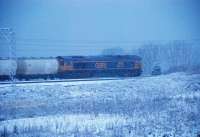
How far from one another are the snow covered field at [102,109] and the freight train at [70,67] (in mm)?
9100

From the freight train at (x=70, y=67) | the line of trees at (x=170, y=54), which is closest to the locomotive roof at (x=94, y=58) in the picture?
the freight train at (x=70, y=67)

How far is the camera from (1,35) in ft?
107

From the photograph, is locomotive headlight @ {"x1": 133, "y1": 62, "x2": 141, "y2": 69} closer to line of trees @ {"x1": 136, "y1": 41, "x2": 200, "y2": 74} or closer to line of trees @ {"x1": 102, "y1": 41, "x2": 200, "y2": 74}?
line of trees @ {"x1": 136, "y1": 41, "x2": 200, "y2": 74}

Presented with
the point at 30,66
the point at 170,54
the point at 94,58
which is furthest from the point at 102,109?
the point at 170,54

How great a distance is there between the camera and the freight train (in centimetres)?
3933

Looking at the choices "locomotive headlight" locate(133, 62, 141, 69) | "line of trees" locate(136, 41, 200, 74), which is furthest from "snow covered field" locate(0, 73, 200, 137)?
"line of trees" locate(136, 41, 200, 74)

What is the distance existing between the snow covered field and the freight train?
29.9 ft

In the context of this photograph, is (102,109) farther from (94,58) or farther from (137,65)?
(137,65)

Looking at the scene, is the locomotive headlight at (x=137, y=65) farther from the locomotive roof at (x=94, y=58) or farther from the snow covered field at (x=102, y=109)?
the snow covered field at (x=102, y=109)

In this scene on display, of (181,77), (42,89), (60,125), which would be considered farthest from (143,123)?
(181,77)

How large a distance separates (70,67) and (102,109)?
20794 mm

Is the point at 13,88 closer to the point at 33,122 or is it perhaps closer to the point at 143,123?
the point at 33,122

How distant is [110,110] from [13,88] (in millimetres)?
11138

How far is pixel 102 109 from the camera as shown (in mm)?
20906
